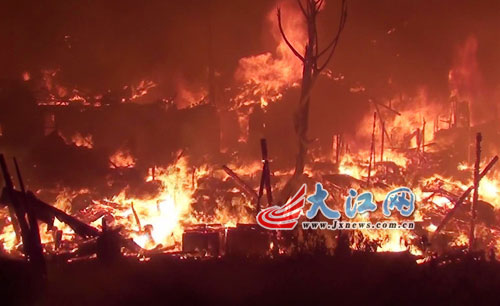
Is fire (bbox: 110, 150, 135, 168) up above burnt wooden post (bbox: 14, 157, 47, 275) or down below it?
above

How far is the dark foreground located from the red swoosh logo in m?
2.98

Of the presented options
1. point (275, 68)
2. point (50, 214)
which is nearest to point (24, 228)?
point (50, 214)

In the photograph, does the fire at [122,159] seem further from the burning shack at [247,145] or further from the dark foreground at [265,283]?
the dark foreground at [265,283]

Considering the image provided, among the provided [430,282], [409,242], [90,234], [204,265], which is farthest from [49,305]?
[409,242]

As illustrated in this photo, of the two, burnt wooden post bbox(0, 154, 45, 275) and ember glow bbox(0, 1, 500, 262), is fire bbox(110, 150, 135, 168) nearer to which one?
ember glow bbox(0, 1, 500, 262)

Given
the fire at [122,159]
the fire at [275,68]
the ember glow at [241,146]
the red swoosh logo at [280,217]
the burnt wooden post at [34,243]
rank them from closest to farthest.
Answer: the burnt wooden post at [34,243], the red swoosh logo at [280,217], the ember glow at [241,146], the fire at [122,159], the fire at [275,68]

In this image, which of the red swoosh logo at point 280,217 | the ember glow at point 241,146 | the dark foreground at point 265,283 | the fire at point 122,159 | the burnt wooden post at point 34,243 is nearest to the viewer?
the dark foreground at point 265,283

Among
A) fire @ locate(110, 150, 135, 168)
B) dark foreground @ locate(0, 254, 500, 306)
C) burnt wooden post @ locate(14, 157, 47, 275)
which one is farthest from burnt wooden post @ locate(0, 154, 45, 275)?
fire @ locate(110, 150, 135, 168)

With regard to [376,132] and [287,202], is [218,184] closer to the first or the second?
[287,202]

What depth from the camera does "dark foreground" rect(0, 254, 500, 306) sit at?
6281 millimetres

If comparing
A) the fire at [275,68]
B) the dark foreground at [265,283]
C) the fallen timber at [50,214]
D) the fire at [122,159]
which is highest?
the fire at [275,68]
